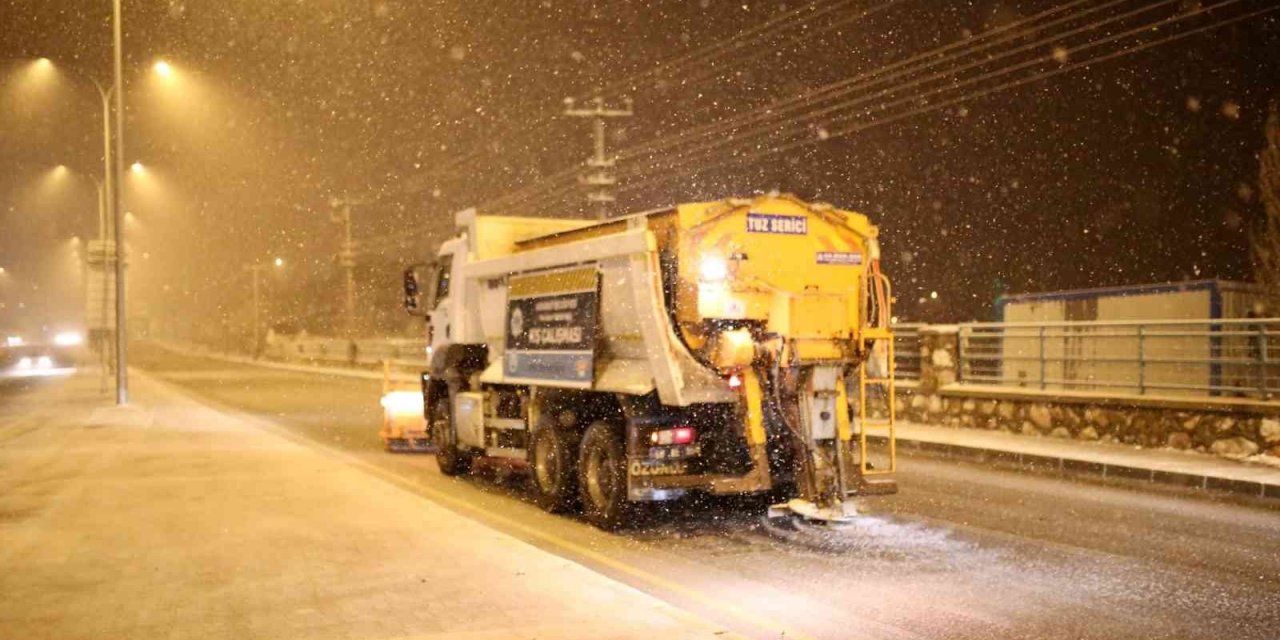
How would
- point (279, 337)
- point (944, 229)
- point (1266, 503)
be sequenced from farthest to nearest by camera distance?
point (279, 337), point (944, 229), point (1266, 503)

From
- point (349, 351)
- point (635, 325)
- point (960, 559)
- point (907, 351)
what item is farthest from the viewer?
point (349, 351)

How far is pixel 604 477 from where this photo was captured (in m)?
10.7

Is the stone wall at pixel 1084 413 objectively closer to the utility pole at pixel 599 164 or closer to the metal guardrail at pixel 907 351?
the metal guardrail at pixel 907 351

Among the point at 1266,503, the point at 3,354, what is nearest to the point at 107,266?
the point at 1266,503

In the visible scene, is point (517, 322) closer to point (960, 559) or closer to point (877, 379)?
point (877, 379)

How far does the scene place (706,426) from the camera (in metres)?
10.5

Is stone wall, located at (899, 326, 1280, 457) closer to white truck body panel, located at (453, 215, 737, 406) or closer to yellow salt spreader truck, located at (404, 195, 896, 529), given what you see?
yellow salt spreader truck, located at (404, 195, 896, 529)

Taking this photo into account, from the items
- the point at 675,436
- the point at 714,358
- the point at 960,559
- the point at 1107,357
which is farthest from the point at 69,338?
the point at 960,559

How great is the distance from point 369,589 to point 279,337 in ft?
235

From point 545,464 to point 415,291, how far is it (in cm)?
530

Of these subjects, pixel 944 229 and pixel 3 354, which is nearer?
pixel 944 229

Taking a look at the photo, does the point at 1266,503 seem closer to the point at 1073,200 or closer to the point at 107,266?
the point at 107,266

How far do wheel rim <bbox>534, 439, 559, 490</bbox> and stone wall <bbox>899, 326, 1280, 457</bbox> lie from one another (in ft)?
27.4

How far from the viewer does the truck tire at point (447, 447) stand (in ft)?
47.6
